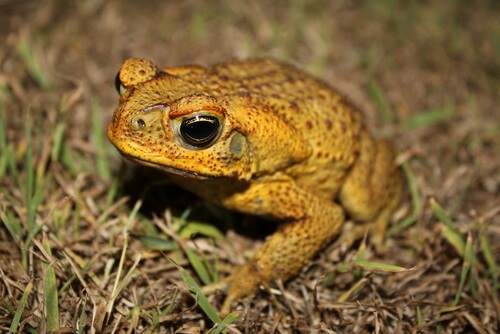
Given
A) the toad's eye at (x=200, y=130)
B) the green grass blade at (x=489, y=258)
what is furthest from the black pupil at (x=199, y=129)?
the green grass blade at (x=489, y=258)

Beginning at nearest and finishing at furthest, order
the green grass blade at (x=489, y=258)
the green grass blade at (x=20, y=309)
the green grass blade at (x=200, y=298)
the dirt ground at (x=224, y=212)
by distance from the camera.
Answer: the green grass blade at (x=20, y=309), the green grass blade at (x=200, y=298), the dirt ground at (x=224, y=212), the green grass blade at (x=489, y=258)

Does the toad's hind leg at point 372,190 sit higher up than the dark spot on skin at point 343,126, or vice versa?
the dark spot on skin at point 343,126

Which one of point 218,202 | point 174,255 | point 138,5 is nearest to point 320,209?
point 218,202

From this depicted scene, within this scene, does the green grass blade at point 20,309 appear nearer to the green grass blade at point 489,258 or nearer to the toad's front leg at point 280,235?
the toad's front leg at point 280,235

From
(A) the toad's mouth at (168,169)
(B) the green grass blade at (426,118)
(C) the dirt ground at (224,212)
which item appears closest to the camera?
(A) the toad's mouth at (168,169)

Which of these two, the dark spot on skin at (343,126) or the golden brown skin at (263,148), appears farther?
the dark spot on skin at (343,126)

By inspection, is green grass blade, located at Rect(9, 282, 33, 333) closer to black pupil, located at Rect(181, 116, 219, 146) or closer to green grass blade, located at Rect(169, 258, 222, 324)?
green grass blade, located at Rect(169, 258, 222, 324)
